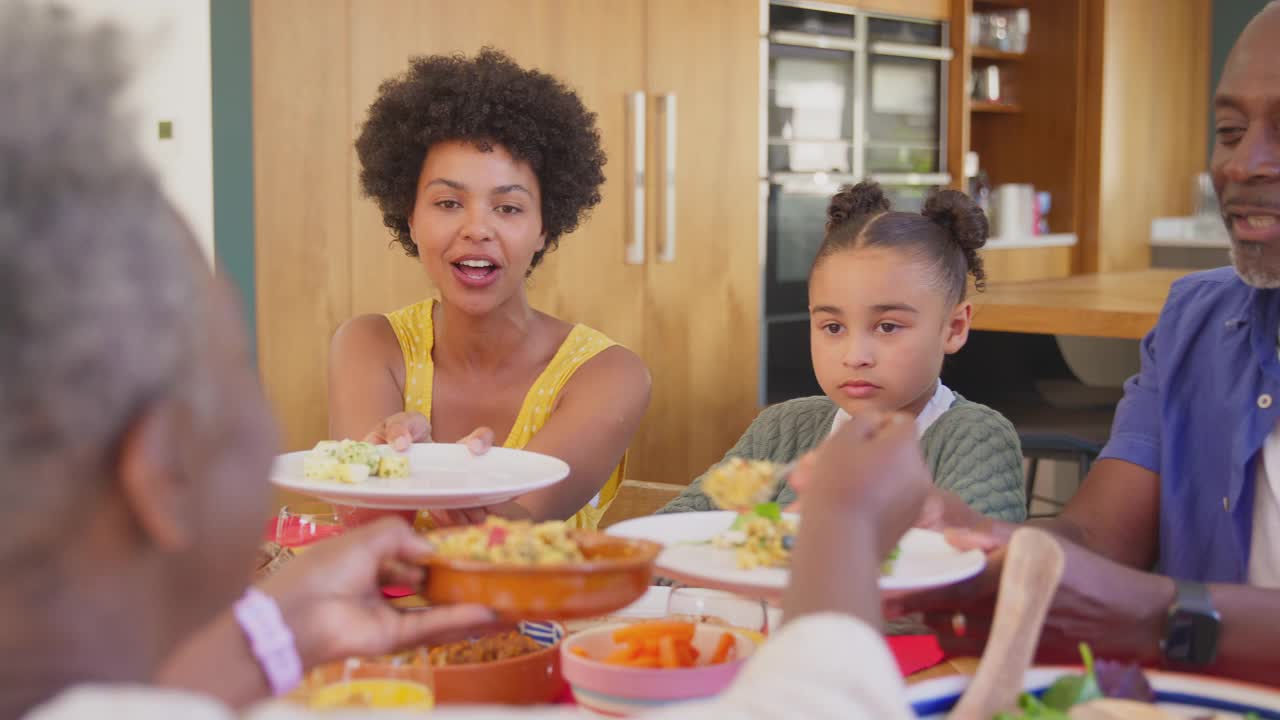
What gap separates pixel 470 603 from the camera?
3.45 feet

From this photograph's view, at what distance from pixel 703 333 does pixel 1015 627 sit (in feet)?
13.7

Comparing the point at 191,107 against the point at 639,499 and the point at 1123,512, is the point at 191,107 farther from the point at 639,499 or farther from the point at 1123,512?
the point at 1123,512

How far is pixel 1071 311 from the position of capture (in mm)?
3738

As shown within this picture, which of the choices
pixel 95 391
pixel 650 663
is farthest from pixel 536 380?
pixel 95 391

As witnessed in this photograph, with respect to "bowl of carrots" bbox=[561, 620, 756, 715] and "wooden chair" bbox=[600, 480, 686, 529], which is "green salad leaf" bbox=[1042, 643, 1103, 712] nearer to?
"bowl of carrots" bbox=[561, 620, 756, 715]

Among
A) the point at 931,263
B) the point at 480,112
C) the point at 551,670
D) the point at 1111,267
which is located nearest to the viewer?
the point at 551,670

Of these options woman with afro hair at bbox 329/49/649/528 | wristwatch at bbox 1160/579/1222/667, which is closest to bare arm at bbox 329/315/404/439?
woman with afro hair at bbox 329/49/649/528

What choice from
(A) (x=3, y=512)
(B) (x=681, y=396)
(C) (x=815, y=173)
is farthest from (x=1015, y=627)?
(C) (x=815, y=173)

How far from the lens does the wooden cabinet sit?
4008 mm

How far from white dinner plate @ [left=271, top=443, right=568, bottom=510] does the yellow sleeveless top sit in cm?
42

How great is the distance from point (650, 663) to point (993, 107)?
6385mm

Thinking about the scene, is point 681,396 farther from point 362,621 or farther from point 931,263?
point 362,621

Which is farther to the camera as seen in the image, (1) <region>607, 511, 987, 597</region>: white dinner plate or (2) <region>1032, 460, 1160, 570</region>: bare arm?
(2) <region>1032, 460, 1160, 570</region>: bare arm

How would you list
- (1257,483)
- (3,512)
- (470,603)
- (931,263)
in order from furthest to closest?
(931,263), (1257,483), (470,603), (3,512)
